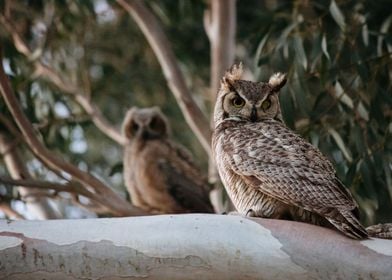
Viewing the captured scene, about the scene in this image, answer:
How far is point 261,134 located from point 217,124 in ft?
1.73

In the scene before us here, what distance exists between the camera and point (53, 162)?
5.19m

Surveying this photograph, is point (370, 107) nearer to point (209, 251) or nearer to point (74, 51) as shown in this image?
point (209, 251)

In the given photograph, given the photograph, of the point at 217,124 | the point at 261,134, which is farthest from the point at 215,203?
the point at 261,134

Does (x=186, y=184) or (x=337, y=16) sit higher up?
(x=337, y=16)

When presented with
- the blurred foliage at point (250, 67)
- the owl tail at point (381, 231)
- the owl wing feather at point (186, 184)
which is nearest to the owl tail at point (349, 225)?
the owl tail at point (381, 231)

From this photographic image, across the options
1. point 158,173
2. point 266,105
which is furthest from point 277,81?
point 158,173

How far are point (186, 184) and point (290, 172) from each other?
3.30m

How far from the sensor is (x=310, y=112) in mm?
5086

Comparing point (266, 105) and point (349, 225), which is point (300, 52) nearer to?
point (266, 105)

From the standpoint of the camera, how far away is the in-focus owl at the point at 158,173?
6664 millimetres

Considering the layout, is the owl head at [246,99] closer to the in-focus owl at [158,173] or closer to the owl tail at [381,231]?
the owl tail at [381,231]

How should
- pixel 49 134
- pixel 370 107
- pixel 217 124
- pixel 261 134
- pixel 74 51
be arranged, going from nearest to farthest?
pixel 261 134 → pixel 217 124 → pixel 370 107 → pixel 49 134 → pixel 74 51

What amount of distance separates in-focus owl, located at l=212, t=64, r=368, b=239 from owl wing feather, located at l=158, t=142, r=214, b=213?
7.96 ft

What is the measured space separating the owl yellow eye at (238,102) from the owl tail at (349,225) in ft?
3.94
